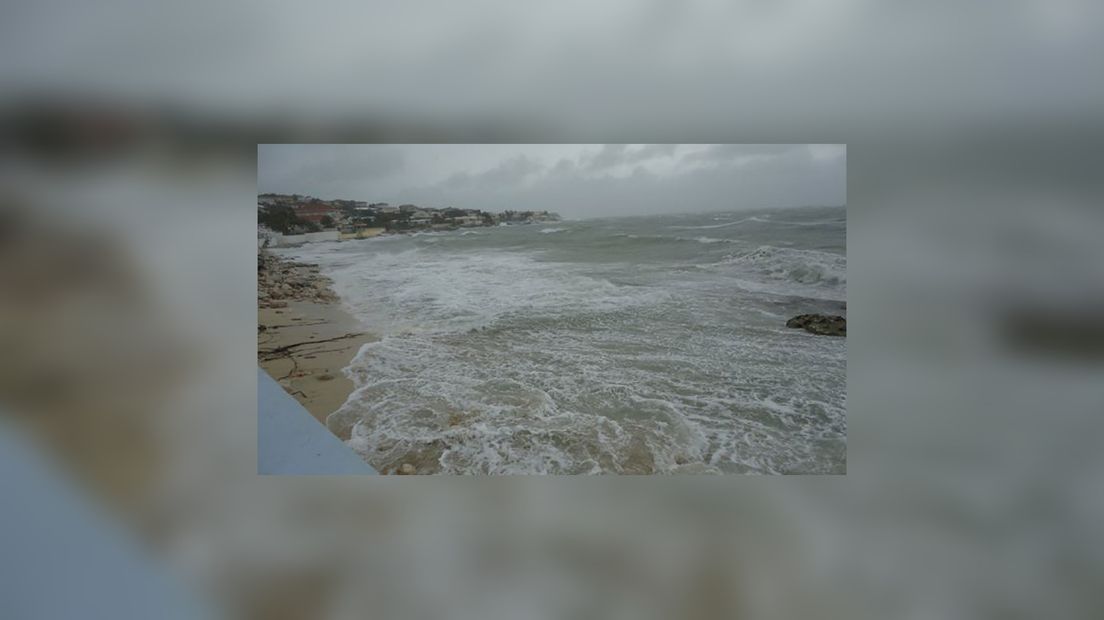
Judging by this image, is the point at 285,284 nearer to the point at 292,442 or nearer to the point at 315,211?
the point at 315,211

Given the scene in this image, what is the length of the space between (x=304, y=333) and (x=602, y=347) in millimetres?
1000

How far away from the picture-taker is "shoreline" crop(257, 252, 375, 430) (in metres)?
1.96

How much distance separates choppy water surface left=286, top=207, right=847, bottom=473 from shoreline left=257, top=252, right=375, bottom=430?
5 cm

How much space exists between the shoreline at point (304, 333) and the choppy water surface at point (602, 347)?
0.15 feet

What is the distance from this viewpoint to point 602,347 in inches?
78.0

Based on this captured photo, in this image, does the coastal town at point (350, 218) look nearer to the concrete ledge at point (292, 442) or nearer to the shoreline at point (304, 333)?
the shoreline at point (304, 333)
